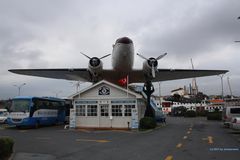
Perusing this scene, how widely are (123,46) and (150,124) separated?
7.47 m

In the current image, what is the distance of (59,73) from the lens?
34812 mm

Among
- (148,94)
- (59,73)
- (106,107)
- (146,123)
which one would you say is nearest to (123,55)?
(148,94)

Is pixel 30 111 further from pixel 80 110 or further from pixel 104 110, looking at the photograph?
pixel 104 110

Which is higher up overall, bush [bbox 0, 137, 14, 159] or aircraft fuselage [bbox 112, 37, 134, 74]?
aircraft fuselage [bbox 112, 37, 134, 74]

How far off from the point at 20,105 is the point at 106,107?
26.5 feet

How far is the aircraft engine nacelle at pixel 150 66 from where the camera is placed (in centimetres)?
2927

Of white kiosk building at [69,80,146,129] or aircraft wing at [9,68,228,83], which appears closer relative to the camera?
white kiosk building at [69,80,146,129]

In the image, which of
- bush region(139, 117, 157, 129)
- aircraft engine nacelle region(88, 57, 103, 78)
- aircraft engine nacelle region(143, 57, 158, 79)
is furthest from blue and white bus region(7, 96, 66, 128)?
aircraft engine nacelle region(143, 57, 158, 79)

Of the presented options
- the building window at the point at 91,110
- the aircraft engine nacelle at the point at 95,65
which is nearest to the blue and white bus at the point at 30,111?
the building window at the point at 91,110

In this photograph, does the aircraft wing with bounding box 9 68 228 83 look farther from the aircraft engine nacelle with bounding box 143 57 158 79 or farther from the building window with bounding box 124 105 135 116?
the building window with bounding box 124 105 135 116

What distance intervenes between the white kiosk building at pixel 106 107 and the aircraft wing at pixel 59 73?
5230mm

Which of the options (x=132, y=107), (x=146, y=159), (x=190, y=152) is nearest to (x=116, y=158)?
(x=146, y=159)

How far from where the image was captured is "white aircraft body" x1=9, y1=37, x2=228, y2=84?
94.2 ft

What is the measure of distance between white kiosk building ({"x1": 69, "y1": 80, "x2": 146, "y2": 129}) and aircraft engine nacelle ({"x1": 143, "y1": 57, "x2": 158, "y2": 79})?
328 cm
